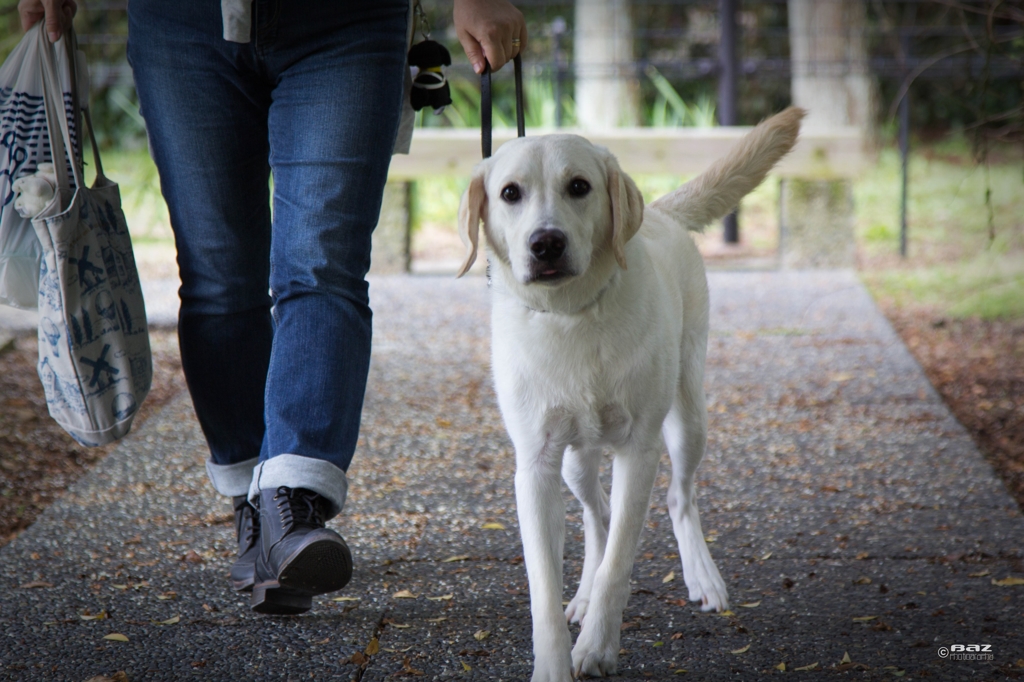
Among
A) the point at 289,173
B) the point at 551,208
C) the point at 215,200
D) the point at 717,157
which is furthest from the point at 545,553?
the point at 717,157

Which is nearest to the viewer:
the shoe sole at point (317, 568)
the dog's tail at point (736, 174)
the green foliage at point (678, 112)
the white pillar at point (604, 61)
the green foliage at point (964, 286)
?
the shoe sole at point (317, 568)

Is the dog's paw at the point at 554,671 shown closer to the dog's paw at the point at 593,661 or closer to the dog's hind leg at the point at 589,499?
the dog's paw at the point at 593,661

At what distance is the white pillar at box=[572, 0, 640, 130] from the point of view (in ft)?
31.9

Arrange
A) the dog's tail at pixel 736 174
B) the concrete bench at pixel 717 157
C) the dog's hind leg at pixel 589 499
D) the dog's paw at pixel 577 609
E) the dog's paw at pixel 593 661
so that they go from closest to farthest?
1. the dog's paw at pixel 593 661
2. the dog's paw at pixel 577 609
3. the dog's hind leg at pixel 589 499
4. the dog's tail at pixel 736 174
5. the concrete bench at pixel 717 157

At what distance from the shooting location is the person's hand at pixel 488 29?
7.96 ft

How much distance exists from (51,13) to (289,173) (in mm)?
814

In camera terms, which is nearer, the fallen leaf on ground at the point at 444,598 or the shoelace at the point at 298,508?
the shoelace at the point at 298,508

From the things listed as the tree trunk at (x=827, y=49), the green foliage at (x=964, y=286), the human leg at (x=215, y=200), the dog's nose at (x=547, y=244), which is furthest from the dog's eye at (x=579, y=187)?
the tree trunk at (x=827, y=49)

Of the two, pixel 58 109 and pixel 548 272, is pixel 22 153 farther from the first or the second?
pixel 548 272

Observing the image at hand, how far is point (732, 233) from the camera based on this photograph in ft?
29.2

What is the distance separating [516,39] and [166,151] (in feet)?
2.91

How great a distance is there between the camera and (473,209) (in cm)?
243

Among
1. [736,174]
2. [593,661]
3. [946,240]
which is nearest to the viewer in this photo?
[593,661]

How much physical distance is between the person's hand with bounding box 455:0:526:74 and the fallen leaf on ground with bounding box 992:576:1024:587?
1798 mm
